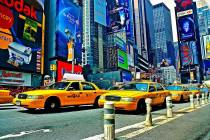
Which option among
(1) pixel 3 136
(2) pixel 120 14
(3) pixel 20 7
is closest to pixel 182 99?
(1) pixel 3 136

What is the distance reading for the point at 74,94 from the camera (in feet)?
38.9

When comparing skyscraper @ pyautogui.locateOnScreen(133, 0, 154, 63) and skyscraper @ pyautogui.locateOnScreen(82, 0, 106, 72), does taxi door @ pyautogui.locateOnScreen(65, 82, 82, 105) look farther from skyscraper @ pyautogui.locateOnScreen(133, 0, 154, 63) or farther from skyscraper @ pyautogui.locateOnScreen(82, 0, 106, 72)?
skyscraper @ pyautogui.locateOnScreen(133, 0, 154, 63)

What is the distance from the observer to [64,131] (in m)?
6.05

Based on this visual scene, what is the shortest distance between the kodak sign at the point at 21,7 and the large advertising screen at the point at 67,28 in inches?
484

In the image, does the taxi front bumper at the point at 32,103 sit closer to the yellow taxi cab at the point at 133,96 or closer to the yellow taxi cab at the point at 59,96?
the yellow taxi cab at the point at 59,96

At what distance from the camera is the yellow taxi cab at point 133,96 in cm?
1006

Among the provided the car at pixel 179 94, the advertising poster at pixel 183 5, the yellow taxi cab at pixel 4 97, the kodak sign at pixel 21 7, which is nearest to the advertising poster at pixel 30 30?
the kodak sign at pixel 21 7

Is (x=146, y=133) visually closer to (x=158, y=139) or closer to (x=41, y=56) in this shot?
(x=158, y=139)

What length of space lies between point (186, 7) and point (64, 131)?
152 m

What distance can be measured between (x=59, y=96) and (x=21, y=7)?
151 feet

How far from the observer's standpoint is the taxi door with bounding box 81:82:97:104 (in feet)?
41.0

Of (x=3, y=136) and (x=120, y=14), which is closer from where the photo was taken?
(x=3, y=136)

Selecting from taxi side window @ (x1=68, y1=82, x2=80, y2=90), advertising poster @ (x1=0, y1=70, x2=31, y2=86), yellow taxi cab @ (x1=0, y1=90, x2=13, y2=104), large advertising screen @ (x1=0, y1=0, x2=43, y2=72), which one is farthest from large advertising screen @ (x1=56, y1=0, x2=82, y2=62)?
taxi side window @ (x1=68, y1=82, x2=80, y2=90)

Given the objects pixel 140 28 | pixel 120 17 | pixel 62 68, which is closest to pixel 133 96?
pixel 62 68
